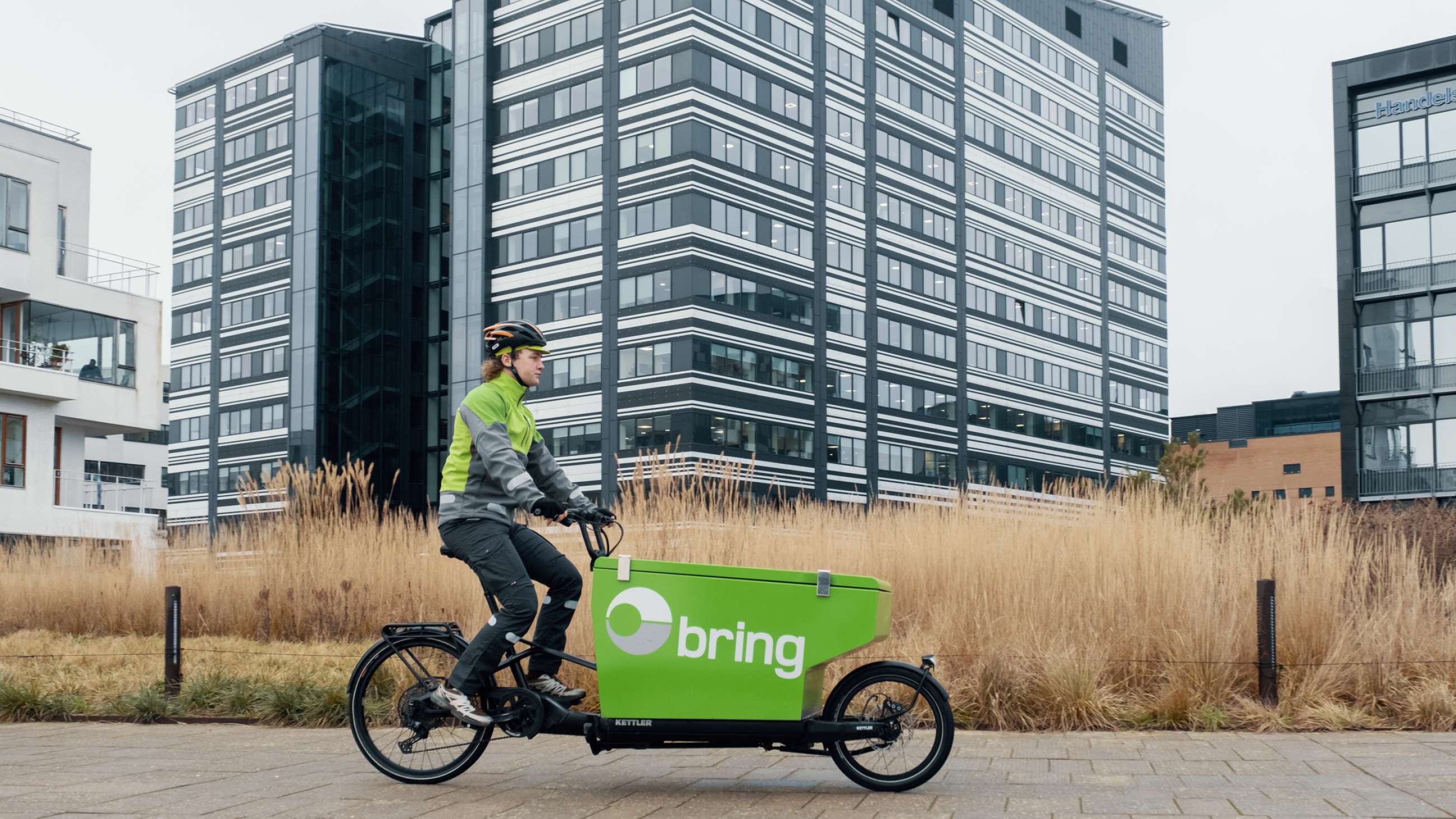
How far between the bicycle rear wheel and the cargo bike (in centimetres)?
49

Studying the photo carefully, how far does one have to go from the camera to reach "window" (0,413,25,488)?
3709cm

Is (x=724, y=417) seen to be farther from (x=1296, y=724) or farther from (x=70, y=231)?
(x=1296, y=724)

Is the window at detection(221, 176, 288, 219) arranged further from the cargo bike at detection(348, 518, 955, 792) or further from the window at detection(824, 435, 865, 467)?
the cargo bike at detection(348, 518, 955, 792)

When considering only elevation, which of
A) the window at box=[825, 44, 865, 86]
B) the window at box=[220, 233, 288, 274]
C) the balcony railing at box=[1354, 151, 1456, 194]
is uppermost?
the window at box=[825, 44, 865, 86]

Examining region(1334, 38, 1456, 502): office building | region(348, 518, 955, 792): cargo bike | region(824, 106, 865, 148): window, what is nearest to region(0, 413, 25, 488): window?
region(348, 518, 955, 792): cargo bike

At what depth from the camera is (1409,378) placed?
4697 cm

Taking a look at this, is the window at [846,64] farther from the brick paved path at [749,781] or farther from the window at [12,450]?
the brick paved path at [749,781]

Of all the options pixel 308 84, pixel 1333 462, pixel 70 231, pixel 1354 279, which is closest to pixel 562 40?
pixel 308 84

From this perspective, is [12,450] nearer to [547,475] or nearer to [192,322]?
[547,475]

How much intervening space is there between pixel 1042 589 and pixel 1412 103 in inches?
1734

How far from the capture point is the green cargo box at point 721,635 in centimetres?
592

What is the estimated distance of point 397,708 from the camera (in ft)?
21.2

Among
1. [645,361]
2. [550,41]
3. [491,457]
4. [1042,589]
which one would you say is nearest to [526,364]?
[491,457]

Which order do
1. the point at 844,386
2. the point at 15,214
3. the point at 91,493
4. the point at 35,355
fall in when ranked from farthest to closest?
the point at 844,386
the point at 91,493
the point at 35,355
the point at 15,214
